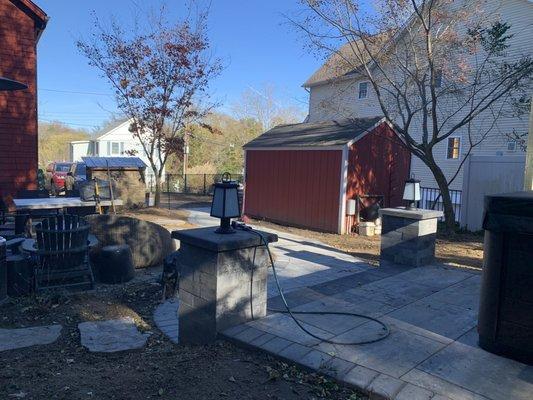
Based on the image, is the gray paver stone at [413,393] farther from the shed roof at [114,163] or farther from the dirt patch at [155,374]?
the shed roof at [114,163]

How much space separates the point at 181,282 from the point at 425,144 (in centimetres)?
861

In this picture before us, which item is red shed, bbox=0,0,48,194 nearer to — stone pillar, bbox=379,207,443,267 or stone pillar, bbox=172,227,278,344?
stone pillar, bbox=379,207,443,267

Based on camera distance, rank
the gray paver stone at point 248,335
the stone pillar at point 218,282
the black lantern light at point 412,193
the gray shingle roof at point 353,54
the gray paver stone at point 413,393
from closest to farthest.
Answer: the gray paver stone at point 413,393 < the gray paver stone at point 248,335 < the stone pillar at point 218,282 < the black lantern light at point 412,193 < the gray shingle roof at point 353,54

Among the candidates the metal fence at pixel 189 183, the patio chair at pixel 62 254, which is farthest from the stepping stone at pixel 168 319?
the metal fence at pixel 189 183

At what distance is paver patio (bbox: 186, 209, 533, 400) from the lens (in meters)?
2.67

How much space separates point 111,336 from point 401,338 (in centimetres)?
243

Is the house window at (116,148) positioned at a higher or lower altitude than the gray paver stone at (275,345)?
higher

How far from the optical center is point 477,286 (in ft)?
16.7

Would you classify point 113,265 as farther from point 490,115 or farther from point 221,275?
point 490,115

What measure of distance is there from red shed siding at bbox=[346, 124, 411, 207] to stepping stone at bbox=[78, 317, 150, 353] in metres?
7.96

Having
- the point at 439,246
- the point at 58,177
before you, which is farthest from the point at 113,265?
the point at 58,177

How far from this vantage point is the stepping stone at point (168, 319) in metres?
4.14

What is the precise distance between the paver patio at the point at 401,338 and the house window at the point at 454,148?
14.9 meters

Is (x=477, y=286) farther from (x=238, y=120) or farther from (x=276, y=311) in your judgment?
(x=238, y=120)
